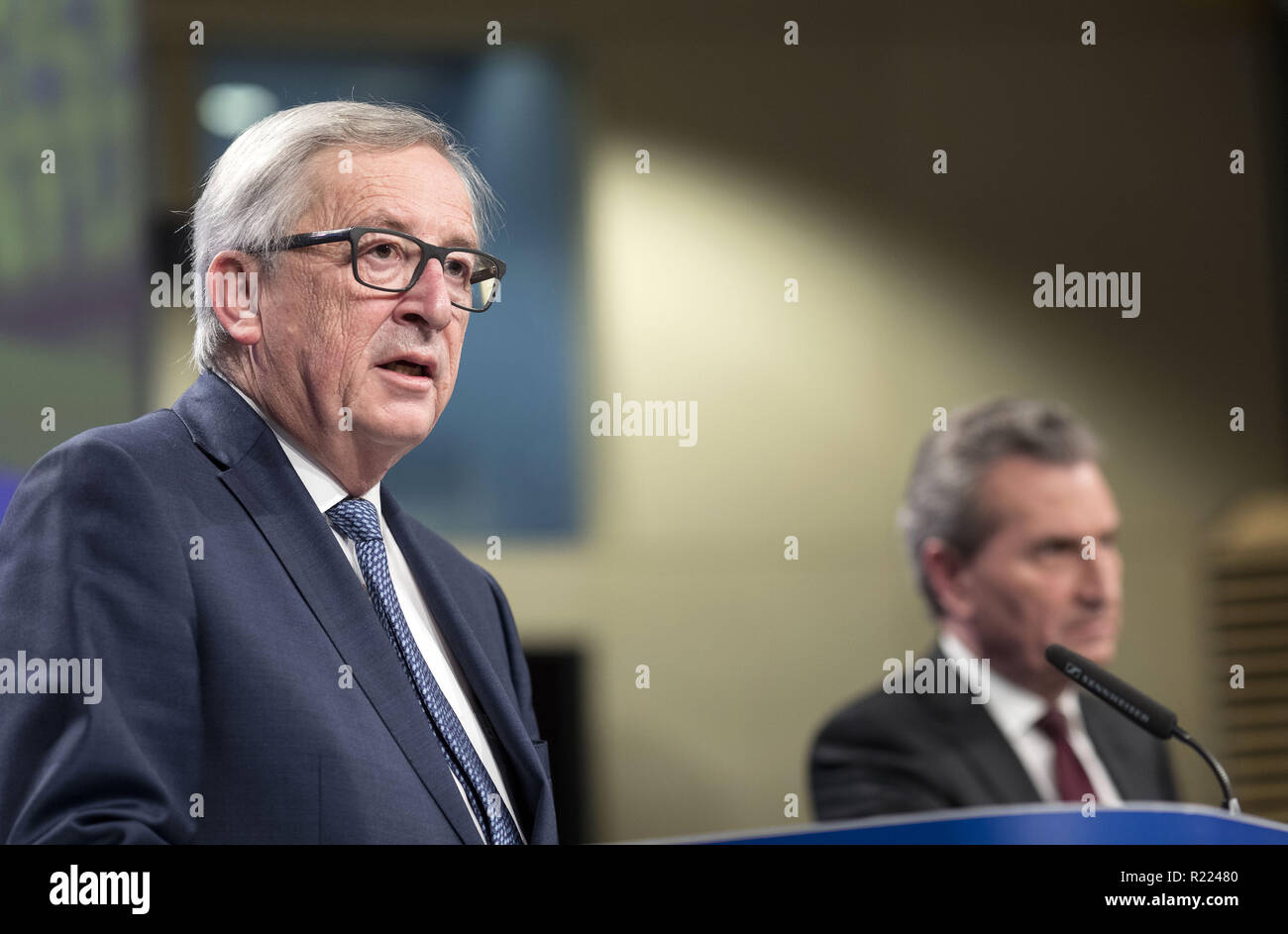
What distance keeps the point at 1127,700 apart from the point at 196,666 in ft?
3.73

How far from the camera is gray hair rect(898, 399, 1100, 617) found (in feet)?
10.00

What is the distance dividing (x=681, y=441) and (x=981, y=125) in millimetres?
1706

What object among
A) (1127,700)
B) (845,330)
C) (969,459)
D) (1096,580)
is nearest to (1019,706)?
(1096,580)

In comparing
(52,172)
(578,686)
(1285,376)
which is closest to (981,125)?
(1285,376)

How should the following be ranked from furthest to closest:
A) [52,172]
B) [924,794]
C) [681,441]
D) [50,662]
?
[681,441] < [924,794] < [52,172] < [50,662]

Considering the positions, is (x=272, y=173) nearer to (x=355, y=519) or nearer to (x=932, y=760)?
(x=355, y=519)

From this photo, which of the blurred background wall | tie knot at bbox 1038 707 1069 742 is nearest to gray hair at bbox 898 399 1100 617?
tie knot at bbox 1038 707 1069 742

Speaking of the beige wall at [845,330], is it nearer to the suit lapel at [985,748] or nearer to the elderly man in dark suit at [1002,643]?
the elderly man in dark suit at [1002,643]

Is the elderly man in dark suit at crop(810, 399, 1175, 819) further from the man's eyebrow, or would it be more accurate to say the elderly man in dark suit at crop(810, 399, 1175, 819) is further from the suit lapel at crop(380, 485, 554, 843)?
the man's eyebrow

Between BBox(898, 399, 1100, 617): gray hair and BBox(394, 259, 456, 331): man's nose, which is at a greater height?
BBox(394, 259, 456, 331): man's nose

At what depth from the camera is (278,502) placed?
1.42 meters

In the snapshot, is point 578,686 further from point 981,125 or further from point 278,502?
point 278,502

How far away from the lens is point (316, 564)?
4.60 ft

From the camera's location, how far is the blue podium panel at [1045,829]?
1.75 meters
